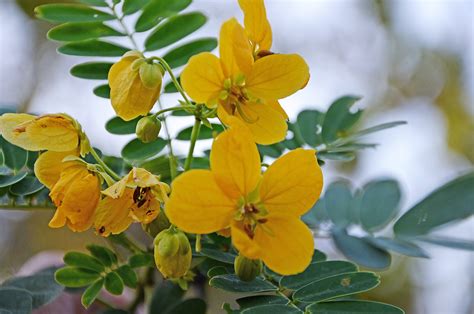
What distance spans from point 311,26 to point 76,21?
126 inches

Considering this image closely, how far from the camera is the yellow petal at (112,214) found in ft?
2.00

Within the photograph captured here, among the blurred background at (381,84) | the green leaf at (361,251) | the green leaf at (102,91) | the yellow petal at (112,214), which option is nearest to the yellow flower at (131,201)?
the yellow petal at (112,214)

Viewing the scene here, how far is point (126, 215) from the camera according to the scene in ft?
2.02

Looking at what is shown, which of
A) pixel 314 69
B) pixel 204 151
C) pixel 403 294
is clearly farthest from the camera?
pixel 314 69

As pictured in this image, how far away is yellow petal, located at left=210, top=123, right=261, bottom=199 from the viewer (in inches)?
20.9

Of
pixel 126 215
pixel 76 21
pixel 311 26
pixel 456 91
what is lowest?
pixel 456 91

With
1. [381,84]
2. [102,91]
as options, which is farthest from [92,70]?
[381,84]

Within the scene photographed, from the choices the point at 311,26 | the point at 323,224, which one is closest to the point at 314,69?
the point at 311,26

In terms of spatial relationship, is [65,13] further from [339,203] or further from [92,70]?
[339,203]

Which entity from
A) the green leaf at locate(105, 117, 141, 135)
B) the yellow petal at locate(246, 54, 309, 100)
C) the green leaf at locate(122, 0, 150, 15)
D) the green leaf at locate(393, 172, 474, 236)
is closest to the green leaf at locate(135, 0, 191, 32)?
the green leaf at locate(122, 0, 150, 15)

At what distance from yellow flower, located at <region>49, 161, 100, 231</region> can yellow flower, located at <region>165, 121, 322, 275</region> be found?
111mm

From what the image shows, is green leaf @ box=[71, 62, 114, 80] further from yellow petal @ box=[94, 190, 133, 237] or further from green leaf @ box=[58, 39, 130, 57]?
yellow petal @ box=[94, 190, 133, 237]

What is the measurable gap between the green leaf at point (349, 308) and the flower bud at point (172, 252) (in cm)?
12

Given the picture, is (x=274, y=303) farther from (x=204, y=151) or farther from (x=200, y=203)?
(x=204, y=151)
